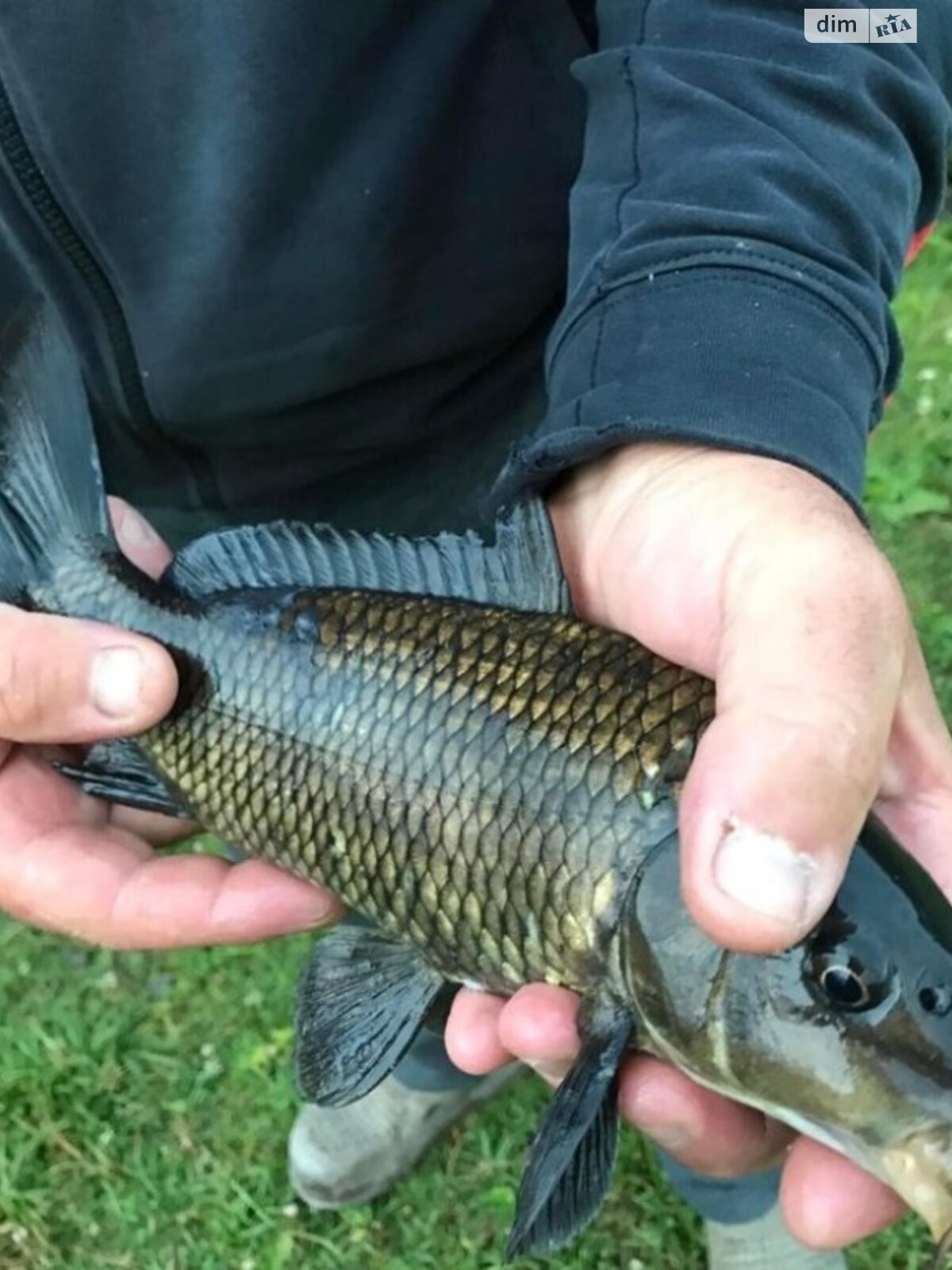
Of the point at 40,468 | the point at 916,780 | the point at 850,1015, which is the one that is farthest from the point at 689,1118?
the point at 40,468

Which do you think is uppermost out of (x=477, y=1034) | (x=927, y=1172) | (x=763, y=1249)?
(x=927, y=1172)

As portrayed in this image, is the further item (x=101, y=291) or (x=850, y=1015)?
(x=101, y=291)

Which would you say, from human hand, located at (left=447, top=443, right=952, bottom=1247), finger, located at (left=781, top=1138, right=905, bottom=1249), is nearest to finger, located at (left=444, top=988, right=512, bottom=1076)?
human hand, located at (left=447, top=443, right=952, bottom=1247)

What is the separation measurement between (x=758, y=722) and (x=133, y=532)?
0.96 metres

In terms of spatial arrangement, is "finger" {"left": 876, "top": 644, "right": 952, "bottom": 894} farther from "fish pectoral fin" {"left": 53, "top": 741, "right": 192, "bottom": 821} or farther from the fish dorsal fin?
"fish pectoral fin" {"left": 53, "top": 741, "right": 192, "bottom": 821}

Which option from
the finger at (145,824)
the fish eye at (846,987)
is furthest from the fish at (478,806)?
the finger at (145,824)

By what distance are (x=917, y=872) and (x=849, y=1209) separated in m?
0.27

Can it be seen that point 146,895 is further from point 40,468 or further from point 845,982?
point 845,982

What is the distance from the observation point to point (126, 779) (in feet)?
5.02

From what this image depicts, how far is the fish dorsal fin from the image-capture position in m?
1.30

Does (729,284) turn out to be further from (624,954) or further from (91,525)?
(91,525)

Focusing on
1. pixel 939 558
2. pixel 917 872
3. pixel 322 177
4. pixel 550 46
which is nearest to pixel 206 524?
pixel 322 177

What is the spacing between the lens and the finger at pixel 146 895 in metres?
1.44

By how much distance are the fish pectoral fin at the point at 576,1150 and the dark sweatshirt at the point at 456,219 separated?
0.48 meters
